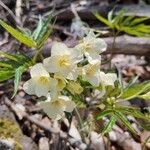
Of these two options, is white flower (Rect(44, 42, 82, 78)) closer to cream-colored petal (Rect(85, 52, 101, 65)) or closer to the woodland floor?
cream-colored petal (Rect(85, 52, 101, 65))

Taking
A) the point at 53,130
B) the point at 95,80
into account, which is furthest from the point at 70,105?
the point at 53,130

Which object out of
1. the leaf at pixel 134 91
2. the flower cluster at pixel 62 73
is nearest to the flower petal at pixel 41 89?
the flower cluster at pixel 62 73

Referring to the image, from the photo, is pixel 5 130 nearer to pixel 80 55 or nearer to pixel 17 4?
pixel 80 55

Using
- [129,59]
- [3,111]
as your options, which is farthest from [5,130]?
[129,59]

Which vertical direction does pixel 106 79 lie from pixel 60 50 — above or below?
below

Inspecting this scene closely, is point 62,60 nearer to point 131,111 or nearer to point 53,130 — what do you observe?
point 131,111

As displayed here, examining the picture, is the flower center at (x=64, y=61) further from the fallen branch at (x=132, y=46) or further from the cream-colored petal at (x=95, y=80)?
the fallen branch at (x=132, y=46)
